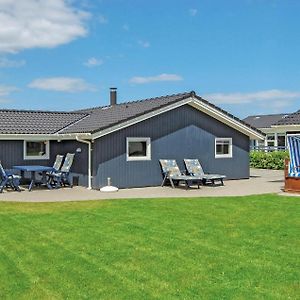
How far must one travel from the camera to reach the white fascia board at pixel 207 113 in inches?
653

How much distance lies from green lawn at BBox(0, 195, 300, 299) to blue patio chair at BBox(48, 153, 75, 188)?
216 inches

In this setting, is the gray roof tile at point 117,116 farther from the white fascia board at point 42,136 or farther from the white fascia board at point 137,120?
the white fascia board at point 42,136

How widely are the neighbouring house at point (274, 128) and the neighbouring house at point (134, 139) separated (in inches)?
72.7

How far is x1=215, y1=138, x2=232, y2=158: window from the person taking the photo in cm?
1998

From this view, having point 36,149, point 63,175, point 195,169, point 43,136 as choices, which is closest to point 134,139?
point 195,169

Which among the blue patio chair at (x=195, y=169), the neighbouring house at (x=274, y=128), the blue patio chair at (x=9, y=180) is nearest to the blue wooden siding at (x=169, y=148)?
the blue patio chair at (x=195, y=169)

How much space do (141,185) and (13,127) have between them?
5.70 metres

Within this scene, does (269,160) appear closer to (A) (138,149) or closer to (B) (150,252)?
(A) (138,149)

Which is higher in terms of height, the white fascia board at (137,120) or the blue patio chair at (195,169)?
the white fascia board at (137,120)

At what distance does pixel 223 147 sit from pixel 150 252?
13686 millimetres

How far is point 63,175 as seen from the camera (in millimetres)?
17547

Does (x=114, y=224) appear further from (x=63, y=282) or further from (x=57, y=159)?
(x=57, y=159)

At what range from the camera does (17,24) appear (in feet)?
45.2

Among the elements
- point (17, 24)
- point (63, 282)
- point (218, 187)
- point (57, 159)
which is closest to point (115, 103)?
point (57, 159)
